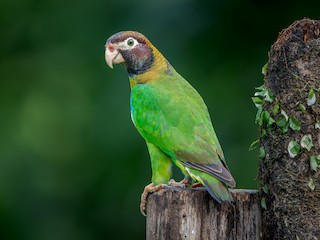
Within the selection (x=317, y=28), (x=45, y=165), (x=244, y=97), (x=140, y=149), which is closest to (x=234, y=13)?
(x=244, y=97)

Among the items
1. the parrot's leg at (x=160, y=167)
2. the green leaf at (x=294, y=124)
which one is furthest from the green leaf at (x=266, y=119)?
the parrot's leg at (x=160, y=167)

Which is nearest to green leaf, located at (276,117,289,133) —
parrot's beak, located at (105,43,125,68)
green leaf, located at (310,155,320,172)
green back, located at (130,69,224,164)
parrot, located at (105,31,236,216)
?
green leaf, located at (310,155,320,172)

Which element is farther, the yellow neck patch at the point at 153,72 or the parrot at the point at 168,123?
the yellow neck patch at the point at 153,72

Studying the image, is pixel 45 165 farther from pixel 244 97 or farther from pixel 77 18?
pixel 244 97

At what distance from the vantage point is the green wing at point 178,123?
593 centimetres

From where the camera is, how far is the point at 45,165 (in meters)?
10.4

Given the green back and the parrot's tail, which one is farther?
the green back

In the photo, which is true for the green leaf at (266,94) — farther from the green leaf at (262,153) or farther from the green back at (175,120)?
the green back at (175,120)

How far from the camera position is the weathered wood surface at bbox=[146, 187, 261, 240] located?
5246 mm

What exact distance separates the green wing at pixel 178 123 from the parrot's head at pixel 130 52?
0.30m

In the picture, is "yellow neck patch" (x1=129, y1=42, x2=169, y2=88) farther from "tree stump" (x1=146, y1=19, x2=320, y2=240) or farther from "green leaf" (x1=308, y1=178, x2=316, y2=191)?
"green leaf" (x1=308, y1=178, x2=316, y2=191)

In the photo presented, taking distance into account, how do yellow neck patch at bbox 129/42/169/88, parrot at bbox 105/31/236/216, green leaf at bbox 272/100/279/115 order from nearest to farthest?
1. green leaf at bbox 272/100/279/115
2. parrot at bbox 105/31/236/216
3. yellow neck patch at bbox 129/42/169/88

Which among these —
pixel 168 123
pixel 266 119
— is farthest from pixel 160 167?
pixel 266 119

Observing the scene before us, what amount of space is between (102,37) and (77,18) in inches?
22.1
